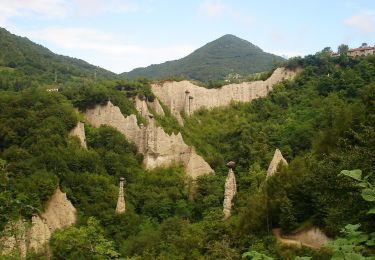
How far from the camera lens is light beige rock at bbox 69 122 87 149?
34375mm

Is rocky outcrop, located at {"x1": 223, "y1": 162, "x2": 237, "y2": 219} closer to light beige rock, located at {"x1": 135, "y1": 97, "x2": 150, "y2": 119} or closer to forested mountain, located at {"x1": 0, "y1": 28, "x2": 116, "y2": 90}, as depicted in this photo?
light beige rock, located at {"x1": 135, "y1": 97, "x2": 150, "y2": 119}

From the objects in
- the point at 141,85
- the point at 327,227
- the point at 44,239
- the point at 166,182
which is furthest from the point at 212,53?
the point at 327,227

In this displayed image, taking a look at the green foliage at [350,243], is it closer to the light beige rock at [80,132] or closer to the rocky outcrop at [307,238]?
the rocky outcrop at [307,238]

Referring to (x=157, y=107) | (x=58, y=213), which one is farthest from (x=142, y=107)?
(x=58, y=213)

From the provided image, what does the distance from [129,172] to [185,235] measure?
11890 mm

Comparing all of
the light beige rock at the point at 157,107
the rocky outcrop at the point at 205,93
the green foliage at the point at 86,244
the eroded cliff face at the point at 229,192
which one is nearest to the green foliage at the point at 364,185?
the green foliage at the point at 86,244

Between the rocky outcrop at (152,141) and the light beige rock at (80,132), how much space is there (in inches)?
125

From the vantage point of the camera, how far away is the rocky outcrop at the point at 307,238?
1695 cm

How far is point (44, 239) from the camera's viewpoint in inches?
983

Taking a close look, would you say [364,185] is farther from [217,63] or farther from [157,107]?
[217,63]

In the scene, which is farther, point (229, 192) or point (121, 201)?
point (121, 201)

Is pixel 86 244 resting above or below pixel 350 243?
below

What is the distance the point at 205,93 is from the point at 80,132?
1598cm

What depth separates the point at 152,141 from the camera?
3666cm
